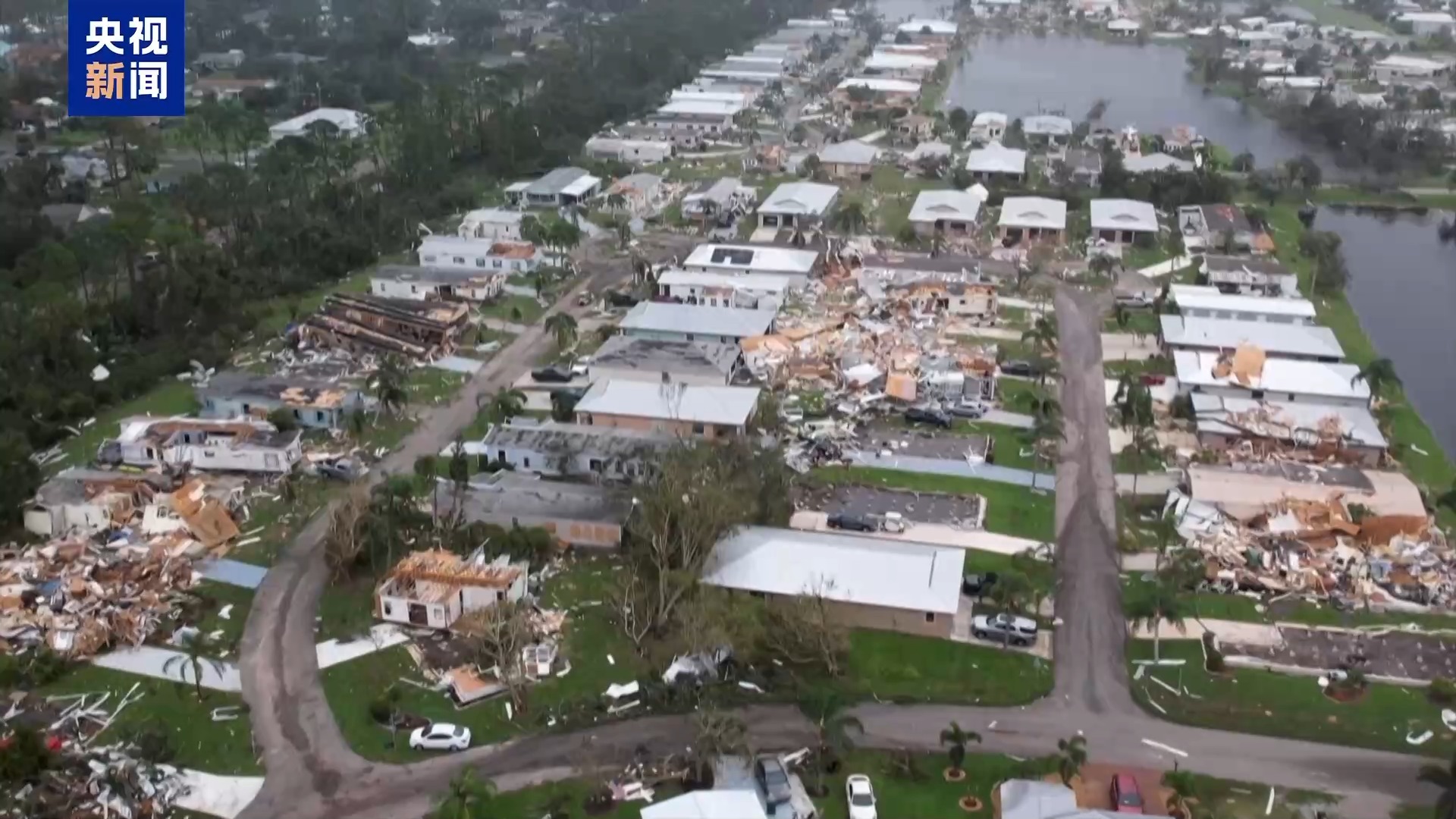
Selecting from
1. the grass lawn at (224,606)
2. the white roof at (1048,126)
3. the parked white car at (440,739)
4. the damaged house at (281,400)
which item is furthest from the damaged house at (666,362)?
the white roof at (1048,126)

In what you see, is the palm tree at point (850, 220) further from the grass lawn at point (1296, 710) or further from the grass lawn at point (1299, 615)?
the grass lawn at point (1296, 710)

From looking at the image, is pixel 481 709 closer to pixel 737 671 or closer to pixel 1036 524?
pixel 737 671

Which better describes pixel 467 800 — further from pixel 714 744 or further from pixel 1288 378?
pixel 1288 378

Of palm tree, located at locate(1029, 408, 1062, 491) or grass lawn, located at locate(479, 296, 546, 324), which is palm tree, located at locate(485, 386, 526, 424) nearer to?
grass lawn, located at locate(479, 296, 546, 324)

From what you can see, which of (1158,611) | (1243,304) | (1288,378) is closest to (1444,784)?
(1158,611)

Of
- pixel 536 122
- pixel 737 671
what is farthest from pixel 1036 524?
pixel 536 122

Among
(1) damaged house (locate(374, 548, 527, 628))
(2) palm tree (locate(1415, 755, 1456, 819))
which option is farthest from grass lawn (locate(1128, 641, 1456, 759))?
(1) damaged house (locate(374, 548, 527, 628))
